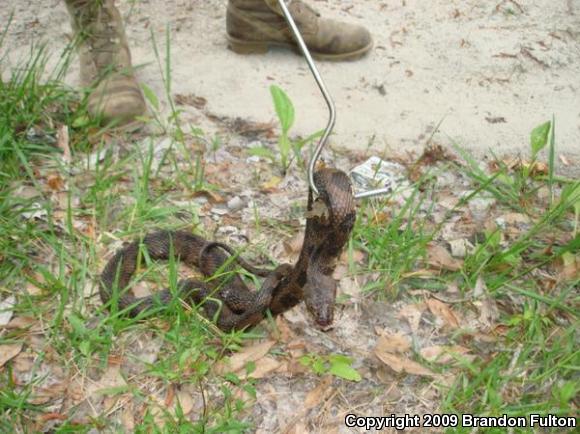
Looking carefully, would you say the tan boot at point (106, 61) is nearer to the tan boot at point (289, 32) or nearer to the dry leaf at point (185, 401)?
the tan boot at point (289, 32)

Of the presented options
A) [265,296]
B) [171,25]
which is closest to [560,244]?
[265,296]

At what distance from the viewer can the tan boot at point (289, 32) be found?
3.84 m

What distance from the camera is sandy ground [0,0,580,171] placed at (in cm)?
351

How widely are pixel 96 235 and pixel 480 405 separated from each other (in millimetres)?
1993

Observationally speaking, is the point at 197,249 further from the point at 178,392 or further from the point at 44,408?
the point at 44,408

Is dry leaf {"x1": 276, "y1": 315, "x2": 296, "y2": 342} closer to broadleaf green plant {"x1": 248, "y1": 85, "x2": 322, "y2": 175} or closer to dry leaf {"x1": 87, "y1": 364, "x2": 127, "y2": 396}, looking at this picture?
dry leaf {"x1": 87, "y1": 364, "x2": 127, "y2": 396}

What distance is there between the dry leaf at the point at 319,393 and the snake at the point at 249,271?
0.87 ft

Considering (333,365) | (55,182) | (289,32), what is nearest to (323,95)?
(333,365)

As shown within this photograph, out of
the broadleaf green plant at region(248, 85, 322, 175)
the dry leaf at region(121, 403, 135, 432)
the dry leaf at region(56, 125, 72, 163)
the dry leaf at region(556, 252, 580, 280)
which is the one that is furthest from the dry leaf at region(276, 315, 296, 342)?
the dry leaf at region(56, 125, 72, 163)

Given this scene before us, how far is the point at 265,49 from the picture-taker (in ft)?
13.3

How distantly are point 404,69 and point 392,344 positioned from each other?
2428 millimetres

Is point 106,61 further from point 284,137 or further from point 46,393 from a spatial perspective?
point 46,393

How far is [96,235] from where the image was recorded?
2703mm

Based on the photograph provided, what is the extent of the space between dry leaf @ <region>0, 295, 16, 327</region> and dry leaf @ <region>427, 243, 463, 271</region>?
1.99 m
